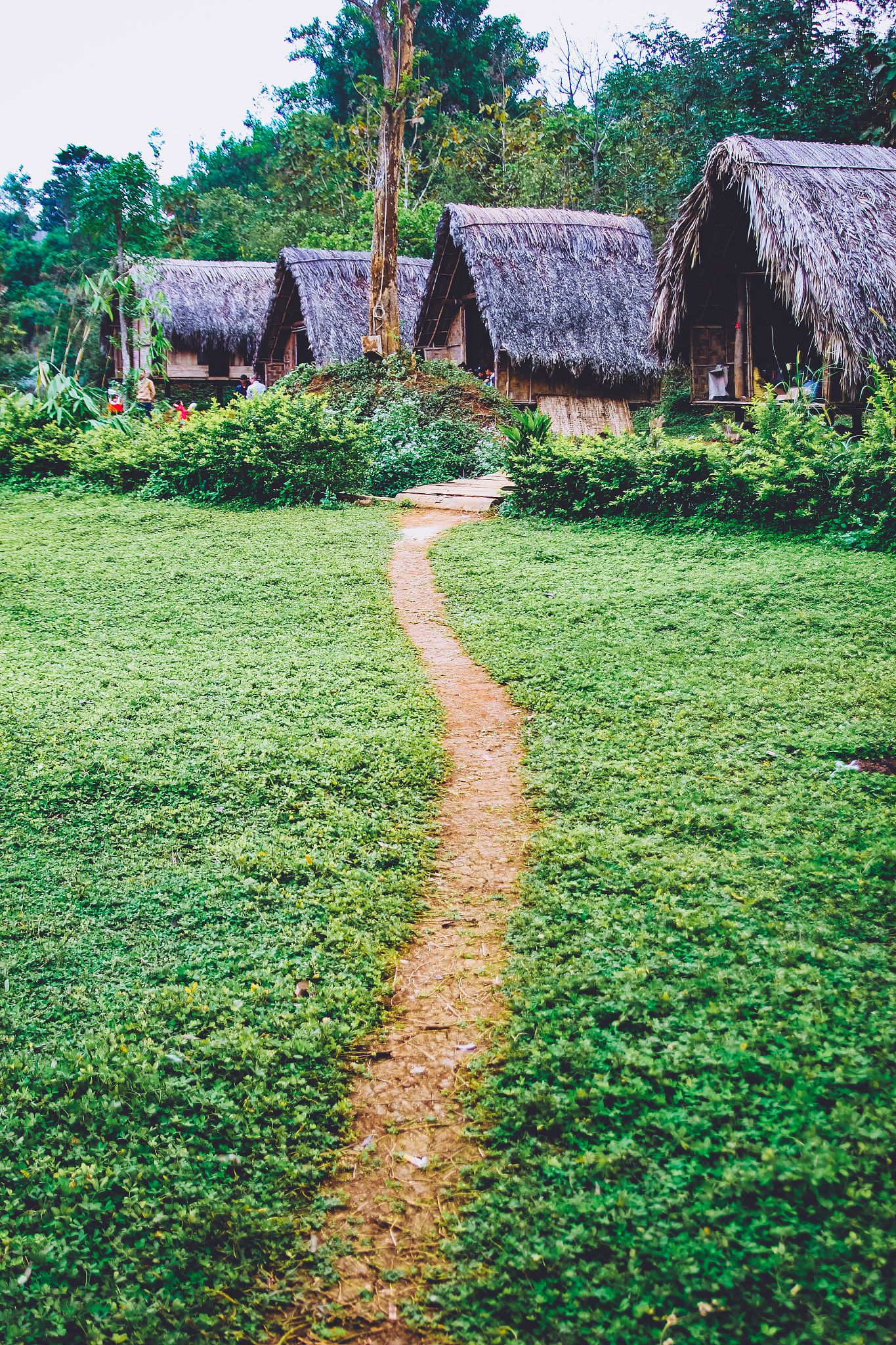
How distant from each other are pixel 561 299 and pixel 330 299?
21.0ft

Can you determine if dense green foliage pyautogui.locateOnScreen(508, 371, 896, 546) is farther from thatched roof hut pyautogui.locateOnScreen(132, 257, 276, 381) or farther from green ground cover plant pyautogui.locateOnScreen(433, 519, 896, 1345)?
thatched roof hut pyautogui.locateOnScreen(132, 257, 276, 381)

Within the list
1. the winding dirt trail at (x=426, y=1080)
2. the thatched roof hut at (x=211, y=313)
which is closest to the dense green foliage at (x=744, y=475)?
the winding dirt trail at (x=426, y=1080)

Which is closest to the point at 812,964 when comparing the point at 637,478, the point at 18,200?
the point at 637,478

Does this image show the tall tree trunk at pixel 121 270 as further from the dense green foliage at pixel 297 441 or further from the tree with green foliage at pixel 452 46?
the tree with green foliage at pixel 452 46

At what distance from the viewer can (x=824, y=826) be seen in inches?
148

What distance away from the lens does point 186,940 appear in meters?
3.31

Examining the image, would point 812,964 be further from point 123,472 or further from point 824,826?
point 123,472

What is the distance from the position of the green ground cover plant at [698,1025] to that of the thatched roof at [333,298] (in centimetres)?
1727

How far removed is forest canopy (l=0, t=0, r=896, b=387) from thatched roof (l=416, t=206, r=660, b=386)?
2354 mm

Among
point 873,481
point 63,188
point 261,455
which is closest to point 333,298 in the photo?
point 261,455

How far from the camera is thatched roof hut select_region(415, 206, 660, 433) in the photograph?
16906 mm

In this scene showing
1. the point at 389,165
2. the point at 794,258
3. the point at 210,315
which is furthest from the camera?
the point at 210,315

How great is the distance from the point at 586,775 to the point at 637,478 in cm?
644

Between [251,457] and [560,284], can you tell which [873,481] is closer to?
[251,457]
